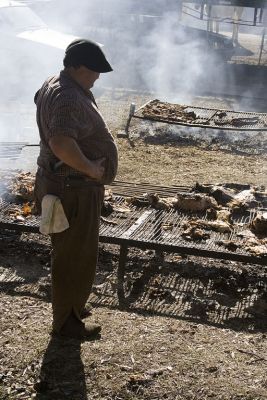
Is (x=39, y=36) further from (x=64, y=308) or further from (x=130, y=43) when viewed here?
(x=64, y=308)

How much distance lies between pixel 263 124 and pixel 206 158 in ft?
5.39

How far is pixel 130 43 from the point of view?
64.2 feet

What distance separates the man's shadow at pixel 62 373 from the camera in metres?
3.55

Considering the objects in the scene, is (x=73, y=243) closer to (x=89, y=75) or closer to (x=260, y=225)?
(x=89, y=75)

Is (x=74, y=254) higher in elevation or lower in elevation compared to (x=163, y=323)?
higher

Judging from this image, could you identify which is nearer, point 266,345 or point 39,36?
point 266,345

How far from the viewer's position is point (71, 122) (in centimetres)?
Result: 347

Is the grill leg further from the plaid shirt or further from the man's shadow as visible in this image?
the plaid shirt

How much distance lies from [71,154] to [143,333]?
1635mm

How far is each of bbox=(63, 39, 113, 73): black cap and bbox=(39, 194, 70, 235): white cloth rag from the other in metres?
0.92

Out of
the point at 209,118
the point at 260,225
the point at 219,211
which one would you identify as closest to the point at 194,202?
the point at 219,211

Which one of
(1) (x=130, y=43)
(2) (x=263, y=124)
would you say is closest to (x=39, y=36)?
(1) (x=130, y=43)

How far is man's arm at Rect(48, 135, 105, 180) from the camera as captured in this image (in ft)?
11.3

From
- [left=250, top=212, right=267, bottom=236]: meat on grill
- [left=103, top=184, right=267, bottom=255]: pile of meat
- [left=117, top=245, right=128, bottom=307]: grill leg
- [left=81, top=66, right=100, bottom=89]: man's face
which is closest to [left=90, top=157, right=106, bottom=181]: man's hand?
[left=81, top=66, right=100, bottom=89]: man's face
